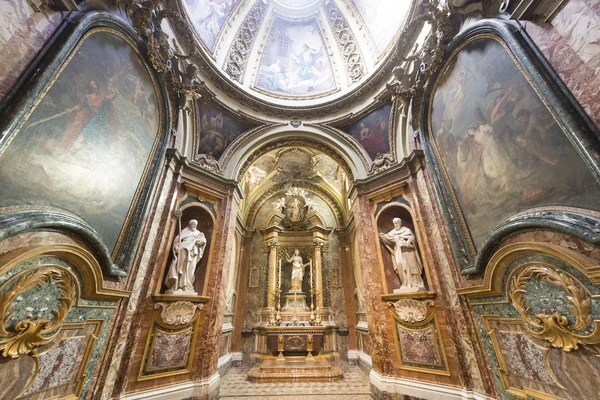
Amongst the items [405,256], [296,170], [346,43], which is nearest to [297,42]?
[346,43]

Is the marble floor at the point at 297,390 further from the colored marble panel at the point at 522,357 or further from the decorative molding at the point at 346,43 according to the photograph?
the decorative molding at the point at 346,43

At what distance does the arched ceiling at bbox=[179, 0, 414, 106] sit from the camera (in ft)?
23.6

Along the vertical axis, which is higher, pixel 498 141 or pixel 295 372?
pixel 498 141

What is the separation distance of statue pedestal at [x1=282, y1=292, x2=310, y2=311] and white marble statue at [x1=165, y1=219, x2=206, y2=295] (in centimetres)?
513

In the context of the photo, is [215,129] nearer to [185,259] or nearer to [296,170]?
[185,259]

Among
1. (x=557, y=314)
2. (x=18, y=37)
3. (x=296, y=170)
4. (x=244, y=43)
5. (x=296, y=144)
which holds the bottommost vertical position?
(x=557, y=314)

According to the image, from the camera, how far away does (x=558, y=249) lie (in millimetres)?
2613

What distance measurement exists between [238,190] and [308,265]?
514 centimetres

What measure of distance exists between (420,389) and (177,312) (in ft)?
16.6

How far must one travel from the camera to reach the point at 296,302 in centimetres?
937

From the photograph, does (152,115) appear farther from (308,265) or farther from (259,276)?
(308,265)

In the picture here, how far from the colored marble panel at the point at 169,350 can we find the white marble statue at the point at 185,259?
2.73 ft

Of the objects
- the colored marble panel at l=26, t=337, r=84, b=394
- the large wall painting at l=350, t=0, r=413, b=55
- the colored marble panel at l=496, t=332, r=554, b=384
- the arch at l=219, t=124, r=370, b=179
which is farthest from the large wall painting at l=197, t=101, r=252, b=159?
the colored marble panel at l=496, t=332, r=554, b=384

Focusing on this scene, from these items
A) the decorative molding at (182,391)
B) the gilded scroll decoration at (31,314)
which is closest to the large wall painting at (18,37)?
the gilded scroll decoration at (31,314)
